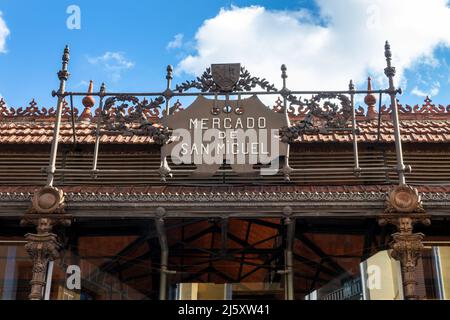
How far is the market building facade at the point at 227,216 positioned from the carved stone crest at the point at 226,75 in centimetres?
2

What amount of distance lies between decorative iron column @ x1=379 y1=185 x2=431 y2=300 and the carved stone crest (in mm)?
3870

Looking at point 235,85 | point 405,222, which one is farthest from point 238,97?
point 405,222

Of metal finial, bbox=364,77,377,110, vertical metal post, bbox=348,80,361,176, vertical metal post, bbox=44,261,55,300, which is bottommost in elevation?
vertical metal post, bbox=44,261,55,300

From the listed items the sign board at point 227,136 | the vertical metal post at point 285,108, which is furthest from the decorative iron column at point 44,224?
the vertical metal post at point 285,108

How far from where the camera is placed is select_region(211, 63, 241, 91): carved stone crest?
1165 cm

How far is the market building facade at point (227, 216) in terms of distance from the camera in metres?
9.82

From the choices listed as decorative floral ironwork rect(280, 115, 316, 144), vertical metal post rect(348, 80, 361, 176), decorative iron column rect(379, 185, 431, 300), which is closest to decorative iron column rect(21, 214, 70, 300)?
decorative floral ironwork rect(280, 115, 316, 144)

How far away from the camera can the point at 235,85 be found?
11.7 m

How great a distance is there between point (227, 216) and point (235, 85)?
3.03m

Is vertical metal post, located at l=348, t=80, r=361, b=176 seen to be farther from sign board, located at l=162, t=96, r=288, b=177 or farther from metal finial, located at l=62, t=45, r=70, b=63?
metal finial, located at l=62, t=45, r=70, b=63

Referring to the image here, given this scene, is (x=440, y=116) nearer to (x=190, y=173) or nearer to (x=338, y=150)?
(x=338, y=150)

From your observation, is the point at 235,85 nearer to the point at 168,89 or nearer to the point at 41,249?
the point at 168,89
